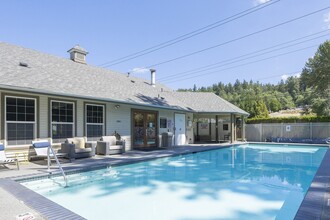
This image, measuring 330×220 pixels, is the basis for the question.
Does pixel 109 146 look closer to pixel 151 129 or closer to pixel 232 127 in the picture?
pixel 151 129

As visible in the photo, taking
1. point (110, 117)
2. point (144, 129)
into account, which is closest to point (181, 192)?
point (110, 117)

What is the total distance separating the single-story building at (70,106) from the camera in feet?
28.4

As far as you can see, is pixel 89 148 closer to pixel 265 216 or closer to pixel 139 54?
pixel 265 216

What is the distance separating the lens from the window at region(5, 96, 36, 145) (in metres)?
8.54

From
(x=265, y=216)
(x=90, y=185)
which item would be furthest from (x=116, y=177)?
(x=265, y=216)

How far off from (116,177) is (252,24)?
11.7m

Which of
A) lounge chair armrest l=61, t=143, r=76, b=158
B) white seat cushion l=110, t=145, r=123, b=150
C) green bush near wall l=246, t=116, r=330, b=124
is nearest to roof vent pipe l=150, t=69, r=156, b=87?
white seat cushion l=110, t=145, r=123, b=150

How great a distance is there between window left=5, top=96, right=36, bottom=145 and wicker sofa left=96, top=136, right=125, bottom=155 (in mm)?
2853

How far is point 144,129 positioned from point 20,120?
22.5ft

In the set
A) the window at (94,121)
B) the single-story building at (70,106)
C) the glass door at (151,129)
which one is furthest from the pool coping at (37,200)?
the glass door at (151,129)

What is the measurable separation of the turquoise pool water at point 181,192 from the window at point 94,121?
10.1ft

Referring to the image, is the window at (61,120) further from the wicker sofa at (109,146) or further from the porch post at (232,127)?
the porch post at (232,127)

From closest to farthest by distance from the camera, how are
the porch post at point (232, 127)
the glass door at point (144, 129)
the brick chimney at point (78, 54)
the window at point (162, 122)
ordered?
1. the glass door at point (144, 129)
2. the brick chimney at point (78, 54)
3. the window at point (162, 122)
4. the porch post at point (232, 127)

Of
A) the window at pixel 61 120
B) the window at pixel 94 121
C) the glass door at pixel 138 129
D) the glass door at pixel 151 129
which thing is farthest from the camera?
the glass door at pixel 151 129
